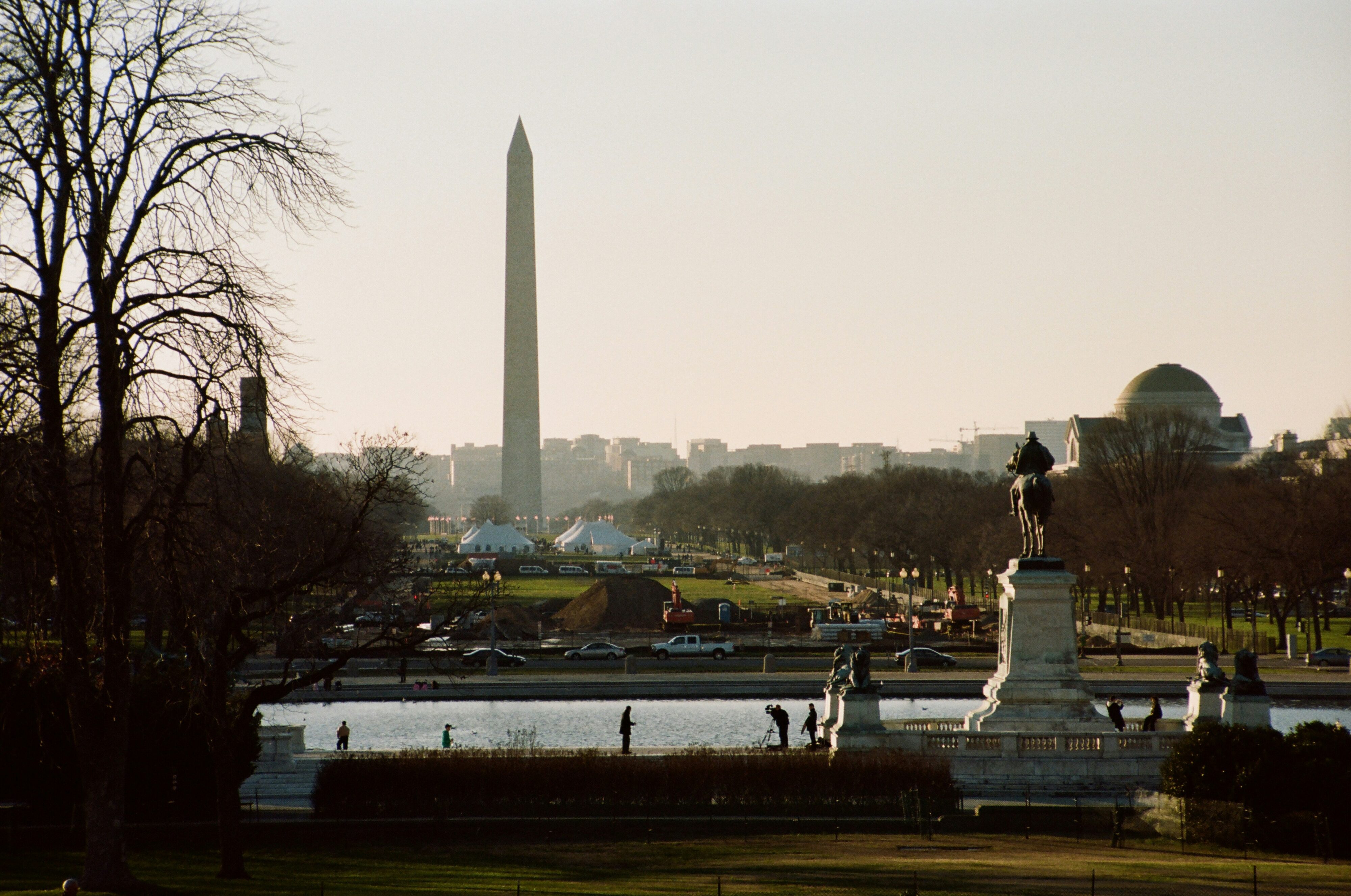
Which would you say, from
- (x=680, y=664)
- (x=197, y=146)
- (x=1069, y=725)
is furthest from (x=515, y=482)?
(x=197, y=146)

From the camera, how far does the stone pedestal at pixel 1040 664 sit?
28469mm

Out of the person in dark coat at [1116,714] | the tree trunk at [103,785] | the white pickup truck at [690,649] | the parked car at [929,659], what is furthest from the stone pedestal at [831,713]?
the white pickup truck at [690,649]

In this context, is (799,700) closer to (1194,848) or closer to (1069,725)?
(1069,725)

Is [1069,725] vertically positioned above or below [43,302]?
below

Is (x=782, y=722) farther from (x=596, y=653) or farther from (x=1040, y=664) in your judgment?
(x=596, y=653)

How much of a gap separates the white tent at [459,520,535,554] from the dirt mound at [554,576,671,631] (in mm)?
59195

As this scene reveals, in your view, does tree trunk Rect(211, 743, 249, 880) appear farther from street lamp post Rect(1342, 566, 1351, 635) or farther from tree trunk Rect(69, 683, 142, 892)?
street lamp post Rect(1342, 566, 1351, 635)

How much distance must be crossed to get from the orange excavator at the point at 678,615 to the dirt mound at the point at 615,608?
1403mm

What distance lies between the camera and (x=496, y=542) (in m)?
136

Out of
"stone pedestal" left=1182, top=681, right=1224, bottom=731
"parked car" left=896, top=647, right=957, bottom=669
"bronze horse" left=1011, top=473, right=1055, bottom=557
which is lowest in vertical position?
"parked car" left=896, top=647, right=957, bottom=669

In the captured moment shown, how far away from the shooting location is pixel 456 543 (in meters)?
180

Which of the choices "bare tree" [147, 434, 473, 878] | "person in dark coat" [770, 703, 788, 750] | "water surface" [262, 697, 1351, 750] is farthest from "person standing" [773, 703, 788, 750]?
"bare tree" [147, 434, 473, 878]

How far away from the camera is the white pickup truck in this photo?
2122 inches

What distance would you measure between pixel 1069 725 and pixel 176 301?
19.5 m
